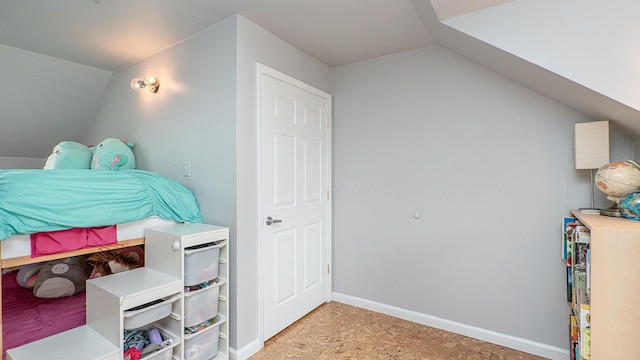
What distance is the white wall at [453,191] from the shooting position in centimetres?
205

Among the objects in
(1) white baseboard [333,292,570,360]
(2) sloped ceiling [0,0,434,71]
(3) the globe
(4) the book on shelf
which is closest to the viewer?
(4) the book on shelf

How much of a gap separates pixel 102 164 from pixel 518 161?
3.29 meters

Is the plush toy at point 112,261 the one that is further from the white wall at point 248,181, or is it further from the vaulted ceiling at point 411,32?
the vaulted ceiling at point 411,32

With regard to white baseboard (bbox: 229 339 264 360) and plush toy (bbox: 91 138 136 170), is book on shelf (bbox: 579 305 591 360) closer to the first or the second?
white baseboard (bbox: 229 339 264 360)

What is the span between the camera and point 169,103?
246cm

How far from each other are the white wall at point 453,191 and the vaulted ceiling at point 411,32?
207 millimetres

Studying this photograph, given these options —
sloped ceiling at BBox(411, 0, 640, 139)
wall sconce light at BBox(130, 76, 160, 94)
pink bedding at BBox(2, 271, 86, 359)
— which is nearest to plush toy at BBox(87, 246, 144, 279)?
pink bedding at BBox(2, 271, 86, 359)

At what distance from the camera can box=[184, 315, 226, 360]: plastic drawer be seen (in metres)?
1.79

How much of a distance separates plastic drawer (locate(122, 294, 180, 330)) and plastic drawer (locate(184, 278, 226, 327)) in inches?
4.2

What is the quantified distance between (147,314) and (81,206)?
2.26ft

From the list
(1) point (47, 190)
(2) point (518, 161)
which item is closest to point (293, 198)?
(1) point (47, 190)

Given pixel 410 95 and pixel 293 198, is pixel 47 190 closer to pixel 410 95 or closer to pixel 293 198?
pixel 293 198

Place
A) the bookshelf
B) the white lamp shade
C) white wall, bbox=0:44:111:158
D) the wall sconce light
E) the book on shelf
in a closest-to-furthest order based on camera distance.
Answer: the bookshelf < the book on shelf < the white lamp shade < the wall sconce light < white wall, bbox=0:44:111:158

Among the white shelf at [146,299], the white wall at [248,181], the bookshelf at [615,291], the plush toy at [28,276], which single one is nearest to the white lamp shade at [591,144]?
the bookshelf at [615,291]
